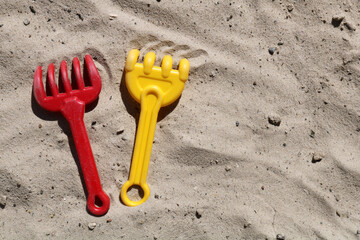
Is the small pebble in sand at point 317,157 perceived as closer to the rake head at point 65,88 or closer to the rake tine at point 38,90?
the rake head at point 65,88

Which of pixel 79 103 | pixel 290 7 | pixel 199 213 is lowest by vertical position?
pixel 199 213

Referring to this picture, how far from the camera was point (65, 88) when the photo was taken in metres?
1.18

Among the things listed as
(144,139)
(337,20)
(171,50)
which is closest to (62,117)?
(144,139)

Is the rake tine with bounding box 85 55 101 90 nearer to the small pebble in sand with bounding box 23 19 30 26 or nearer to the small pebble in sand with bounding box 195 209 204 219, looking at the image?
the small pebble in sand with bounding box 23 19 30 26

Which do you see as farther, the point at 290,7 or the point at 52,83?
the point at 290,7

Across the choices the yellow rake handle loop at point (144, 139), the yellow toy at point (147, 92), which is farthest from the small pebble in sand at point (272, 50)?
the yellow rake handle loop at point (144, 139)

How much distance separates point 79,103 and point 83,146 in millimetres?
141

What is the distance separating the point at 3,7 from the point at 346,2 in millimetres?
1172

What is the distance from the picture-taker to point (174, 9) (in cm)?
125

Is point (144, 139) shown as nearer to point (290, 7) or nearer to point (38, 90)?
point (38, 90)

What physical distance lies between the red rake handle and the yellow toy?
95mm

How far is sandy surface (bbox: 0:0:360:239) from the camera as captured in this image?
1221 millimetres

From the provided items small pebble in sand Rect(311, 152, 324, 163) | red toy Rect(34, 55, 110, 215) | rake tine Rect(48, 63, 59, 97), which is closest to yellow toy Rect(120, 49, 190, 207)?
red toy Rect(34, 55, 110, 215)

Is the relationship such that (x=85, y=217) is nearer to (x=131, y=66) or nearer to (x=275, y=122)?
(x=131, y=66)
